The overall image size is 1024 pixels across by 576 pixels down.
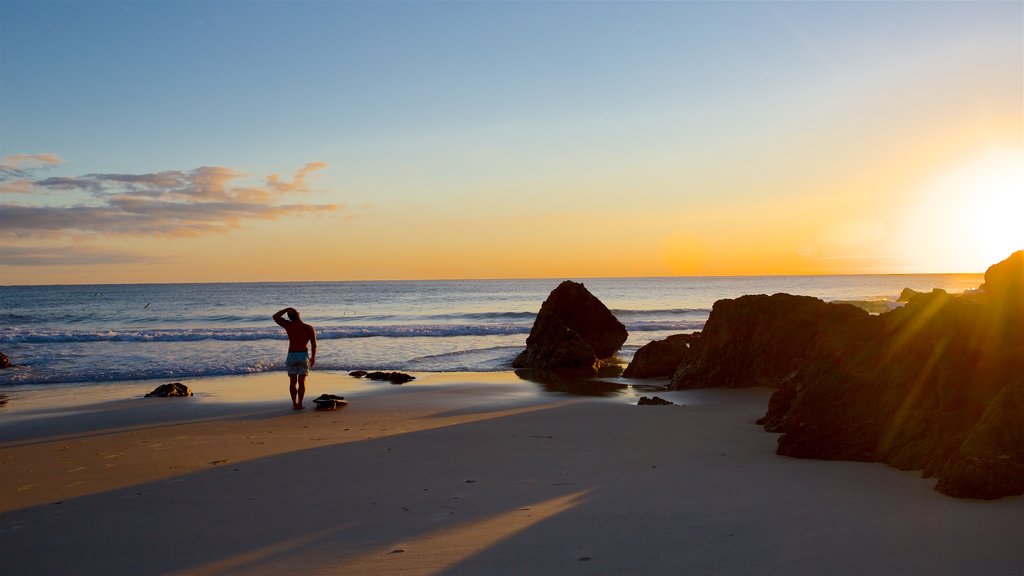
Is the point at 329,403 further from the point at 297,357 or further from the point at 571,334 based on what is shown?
the point at 571,334

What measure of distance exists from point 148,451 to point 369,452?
2930 millimetres

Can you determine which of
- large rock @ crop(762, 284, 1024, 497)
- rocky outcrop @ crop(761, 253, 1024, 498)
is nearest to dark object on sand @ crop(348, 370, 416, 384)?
rocky outcrop @ crop(761, 253, 1024, 498)

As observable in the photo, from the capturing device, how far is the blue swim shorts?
41.9 feet

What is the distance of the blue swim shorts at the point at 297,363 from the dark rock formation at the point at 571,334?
8.39 m

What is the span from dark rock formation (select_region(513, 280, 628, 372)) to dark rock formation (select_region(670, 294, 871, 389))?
214 inches

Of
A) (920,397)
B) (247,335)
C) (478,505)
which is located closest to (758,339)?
(920,397)

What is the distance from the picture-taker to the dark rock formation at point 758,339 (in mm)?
13016

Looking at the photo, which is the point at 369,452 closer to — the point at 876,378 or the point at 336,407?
the point at 336,407

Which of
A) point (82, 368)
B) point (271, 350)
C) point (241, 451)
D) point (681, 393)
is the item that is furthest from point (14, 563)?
point (271, 350)

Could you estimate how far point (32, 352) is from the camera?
24.9 meters

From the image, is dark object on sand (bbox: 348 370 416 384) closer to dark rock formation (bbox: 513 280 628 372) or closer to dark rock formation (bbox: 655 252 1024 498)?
dark rock formation (bbox: 513 280 628 372)

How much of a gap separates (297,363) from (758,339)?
8.87 m

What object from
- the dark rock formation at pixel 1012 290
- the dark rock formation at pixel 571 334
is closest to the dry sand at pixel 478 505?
the dark rock formation at pixel 1012 290

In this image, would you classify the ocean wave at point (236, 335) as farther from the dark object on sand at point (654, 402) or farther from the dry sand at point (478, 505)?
the dry sand at point (478, 505)
